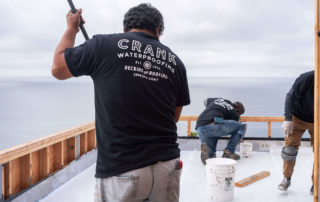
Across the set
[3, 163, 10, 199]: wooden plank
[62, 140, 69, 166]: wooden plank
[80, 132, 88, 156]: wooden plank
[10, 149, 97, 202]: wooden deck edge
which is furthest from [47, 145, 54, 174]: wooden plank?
[80, 132, 88, 156]: wooden plank

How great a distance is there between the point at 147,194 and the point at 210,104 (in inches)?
140

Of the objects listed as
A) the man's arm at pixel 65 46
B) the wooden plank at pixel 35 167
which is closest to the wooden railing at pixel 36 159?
the wooden plank at pixel 35 167

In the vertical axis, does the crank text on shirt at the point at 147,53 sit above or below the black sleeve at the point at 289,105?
above

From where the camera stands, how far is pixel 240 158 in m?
4.87

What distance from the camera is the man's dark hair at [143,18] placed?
1247mm

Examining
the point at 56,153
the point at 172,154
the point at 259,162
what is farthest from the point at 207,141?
the point at 172,154

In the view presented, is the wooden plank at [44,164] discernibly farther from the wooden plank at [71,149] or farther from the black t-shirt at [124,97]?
the black t-shirt at [124,97]

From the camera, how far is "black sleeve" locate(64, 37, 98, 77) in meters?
1.11

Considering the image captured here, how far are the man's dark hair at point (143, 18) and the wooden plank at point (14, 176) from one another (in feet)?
7.02

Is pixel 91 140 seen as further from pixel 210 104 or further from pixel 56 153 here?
pixel 210 104

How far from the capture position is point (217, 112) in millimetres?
4387

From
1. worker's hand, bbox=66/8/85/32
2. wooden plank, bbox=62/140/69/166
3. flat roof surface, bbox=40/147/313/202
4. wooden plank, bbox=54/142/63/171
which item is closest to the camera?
worker's hand, bbox=66/8/85/32

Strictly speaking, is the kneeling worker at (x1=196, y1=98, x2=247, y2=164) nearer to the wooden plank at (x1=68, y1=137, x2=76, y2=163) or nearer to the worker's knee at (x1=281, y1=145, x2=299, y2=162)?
the worker's knee at (x1=281, y1=145, x2=299, y2=162)

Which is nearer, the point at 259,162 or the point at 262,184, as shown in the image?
the point at 262,184
